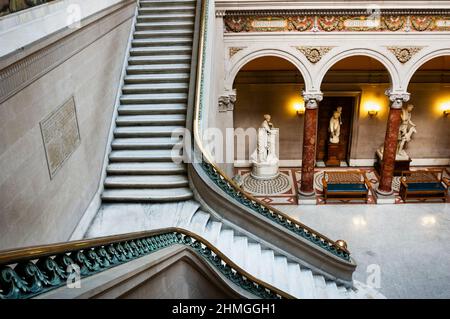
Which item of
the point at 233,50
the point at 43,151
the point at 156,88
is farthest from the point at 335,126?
the point at 43,151

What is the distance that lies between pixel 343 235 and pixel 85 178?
5580 mm

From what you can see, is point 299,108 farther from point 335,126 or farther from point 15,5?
point 15,5

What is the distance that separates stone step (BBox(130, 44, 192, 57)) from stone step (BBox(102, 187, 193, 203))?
107 inches

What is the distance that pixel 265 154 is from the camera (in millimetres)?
11891

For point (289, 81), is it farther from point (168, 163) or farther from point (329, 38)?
point (168, 163)

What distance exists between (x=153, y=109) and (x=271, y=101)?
20.5 feet

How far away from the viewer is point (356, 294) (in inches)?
276

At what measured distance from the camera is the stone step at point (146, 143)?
6781mm

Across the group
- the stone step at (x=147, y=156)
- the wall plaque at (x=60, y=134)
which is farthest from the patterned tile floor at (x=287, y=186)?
the wall plaque at (x=60, y=134)

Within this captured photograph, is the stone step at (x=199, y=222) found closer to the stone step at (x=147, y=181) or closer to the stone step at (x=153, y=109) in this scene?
the stone step at (x=147, y=181)

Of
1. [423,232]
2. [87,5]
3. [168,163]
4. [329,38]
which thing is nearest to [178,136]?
[168,163]

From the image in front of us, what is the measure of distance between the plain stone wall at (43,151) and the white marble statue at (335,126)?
7131 mm

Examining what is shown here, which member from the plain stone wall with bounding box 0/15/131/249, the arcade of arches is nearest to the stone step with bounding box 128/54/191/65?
the plain stone wall with bounding box 0/15/131/249

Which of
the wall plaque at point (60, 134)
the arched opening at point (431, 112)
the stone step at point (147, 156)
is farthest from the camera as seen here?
the arched opening at point (431, 112)
